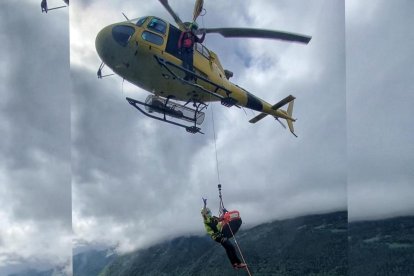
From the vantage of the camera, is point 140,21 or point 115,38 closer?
point 115,38

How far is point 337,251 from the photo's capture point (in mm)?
31719

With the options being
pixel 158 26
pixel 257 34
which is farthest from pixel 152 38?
pixel 257 34

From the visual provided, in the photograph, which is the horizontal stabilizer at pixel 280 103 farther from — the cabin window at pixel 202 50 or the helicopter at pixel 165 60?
the cabin window at pixel 202 50

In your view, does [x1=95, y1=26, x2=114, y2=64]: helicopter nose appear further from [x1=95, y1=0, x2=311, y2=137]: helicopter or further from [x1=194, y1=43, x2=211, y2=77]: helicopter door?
[x1=194, y1=43, x2=211, y2=77]: helicopter door

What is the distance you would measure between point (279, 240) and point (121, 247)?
13.3 m

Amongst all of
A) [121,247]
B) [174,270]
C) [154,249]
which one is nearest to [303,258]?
[174,270]

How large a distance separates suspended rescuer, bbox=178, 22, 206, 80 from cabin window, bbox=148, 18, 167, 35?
A: 37 cm

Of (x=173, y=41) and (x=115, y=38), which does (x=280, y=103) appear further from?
(x=115, y=38)

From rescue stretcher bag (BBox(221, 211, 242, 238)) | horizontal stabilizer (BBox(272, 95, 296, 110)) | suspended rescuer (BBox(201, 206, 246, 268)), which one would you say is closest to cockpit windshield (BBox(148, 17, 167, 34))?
horizontal stabilizer (BBox(272, 95, 296, 110))

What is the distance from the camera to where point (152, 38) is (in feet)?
25.4

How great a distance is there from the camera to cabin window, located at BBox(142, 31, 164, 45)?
303 inches

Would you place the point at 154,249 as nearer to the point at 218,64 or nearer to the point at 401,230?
the point at 218,64

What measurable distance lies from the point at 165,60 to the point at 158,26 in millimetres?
677

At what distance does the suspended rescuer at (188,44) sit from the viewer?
26.0ft
